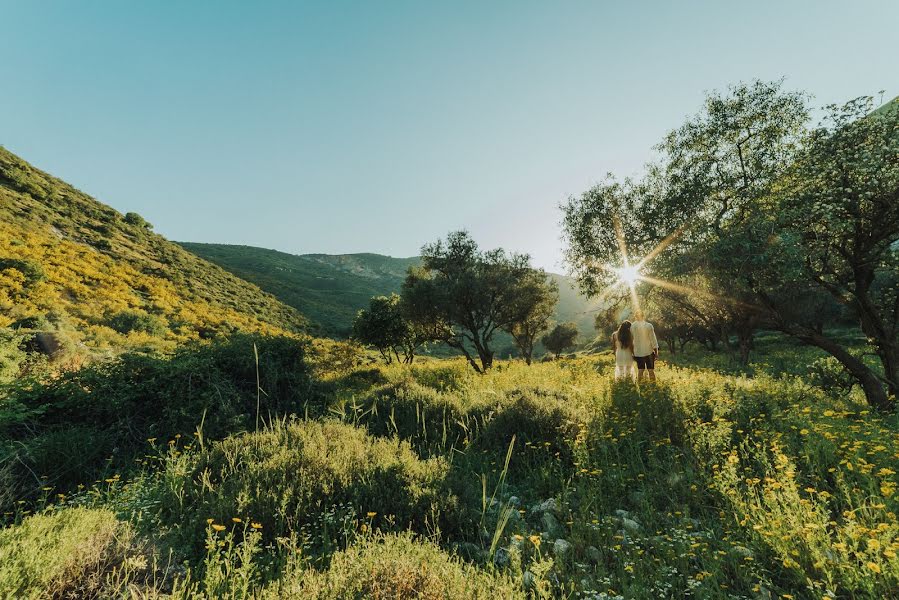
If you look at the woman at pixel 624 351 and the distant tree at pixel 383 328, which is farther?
the distant tree at pixel 383 328

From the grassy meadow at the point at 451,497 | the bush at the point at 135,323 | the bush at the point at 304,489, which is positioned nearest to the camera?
the grassy meadow at the point at 451,497

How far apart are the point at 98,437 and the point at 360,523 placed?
603 cm

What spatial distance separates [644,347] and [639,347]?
0.51ft

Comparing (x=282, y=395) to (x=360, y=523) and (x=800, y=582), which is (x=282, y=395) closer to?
(x=360, y=523)

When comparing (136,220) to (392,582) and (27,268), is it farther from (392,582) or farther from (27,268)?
(392,582)

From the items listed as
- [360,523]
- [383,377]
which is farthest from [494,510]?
[383,377]

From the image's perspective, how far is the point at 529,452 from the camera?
6.87 metres

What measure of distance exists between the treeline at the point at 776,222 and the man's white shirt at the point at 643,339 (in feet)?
5.38

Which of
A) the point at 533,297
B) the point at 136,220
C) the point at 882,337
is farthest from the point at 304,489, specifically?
the point at 136,220

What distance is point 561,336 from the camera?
234 ft

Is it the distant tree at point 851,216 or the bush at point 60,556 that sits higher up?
the distant tree at point 851,216

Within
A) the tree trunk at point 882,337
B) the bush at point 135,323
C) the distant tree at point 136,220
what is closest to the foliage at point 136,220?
the distant tree at point 136,220

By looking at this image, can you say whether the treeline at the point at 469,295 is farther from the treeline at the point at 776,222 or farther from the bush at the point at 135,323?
the bush at the point at 135,323

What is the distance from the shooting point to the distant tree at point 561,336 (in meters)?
70.9
